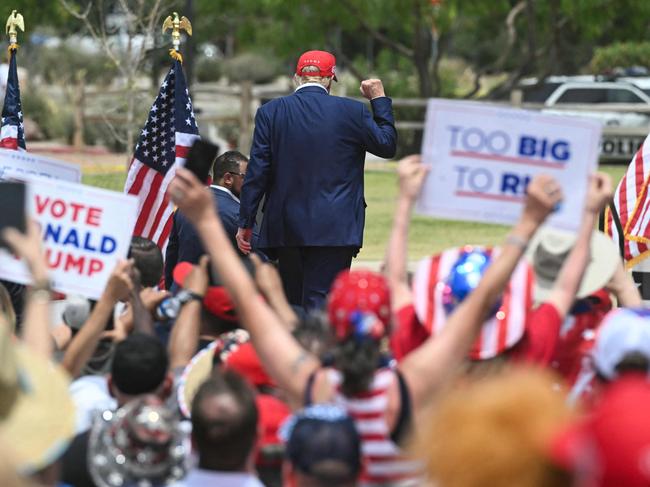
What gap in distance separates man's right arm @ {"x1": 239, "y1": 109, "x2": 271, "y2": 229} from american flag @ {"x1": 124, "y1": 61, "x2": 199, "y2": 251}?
0.40 metres

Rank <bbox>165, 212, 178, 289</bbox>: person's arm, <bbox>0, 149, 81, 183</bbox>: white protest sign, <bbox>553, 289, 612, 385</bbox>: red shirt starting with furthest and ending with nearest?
<bbox>165, 212, 178, 289</bbox>: person's arm, <bbox>0, 149, 81, 183</bbox>: white protest sign, <bbox>553, 289, 612, 385</bbox>: red shirt

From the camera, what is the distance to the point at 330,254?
845 centimetres

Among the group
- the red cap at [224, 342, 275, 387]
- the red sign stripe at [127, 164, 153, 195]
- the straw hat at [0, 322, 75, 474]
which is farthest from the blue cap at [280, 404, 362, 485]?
the red sign stripe at [127, 164, 153, 195]

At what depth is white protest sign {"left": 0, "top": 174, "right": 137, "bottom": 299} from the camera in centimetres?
507

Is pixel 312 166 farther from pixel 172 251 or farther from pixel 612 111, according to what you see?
pixel 612 111

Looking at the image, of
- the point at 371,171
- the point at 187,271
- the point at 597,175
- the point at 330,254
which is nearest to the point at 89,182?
the point at 371,171

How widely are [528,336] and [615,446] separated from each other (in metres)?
1.89

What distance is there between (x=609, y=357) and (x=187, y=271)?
2109 mm

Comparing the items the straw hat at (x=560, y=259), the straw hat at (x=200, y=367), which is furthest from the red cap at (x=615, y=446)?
the straw hat at (x=560, y=259)

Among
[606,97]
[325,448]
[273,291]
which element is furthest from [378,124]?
[606,97]

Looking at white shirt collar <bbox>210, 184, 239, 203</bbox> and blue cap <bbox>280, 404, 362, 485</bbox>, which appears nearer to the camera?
blue cap <bbox>280, 404, 362, 485</bbox>

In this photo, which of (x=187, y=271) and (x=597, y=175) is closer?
(x=597, y=175)

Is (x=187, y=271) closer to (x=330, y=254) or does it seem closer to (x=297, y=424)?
(x=297, y=424)

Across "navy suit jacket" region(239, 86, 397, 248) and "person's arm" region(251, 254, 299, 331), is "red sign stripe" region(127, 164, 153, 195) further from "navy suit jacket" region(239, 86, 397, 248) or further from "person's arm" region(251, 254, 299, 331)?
"person's arm" region(251, 254, 299, 331)
